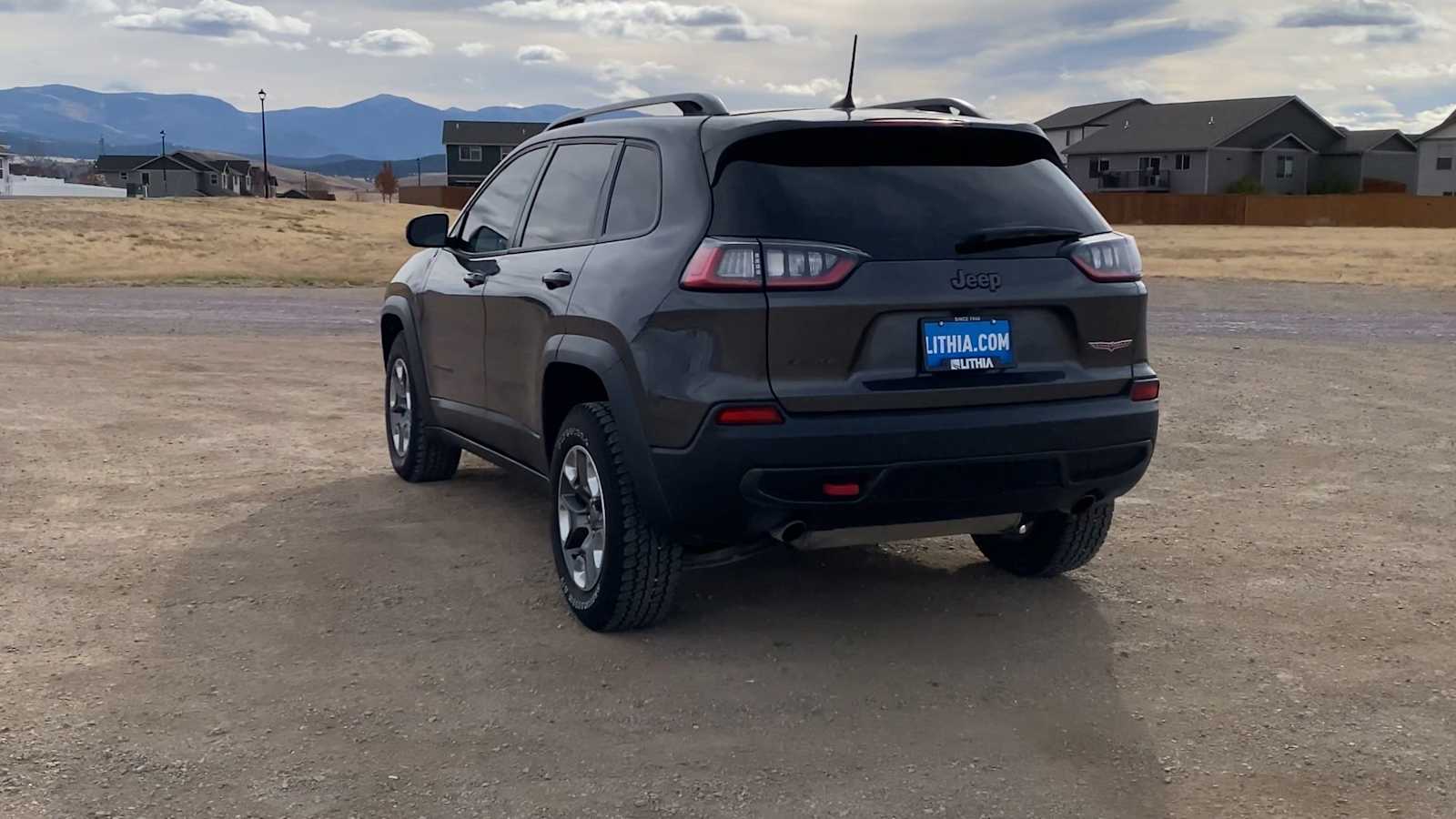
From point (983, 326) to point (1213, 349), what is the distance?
1077 cm

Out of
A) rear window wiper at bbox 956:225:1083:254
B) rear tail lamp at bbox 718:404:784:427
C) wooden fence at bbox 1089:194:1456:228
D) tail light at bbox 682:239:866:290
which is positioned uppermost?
wooden fence at bbox 1089:194:1456:228

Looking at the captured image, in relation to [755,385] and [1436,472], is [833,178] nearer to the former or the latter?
[755,385]

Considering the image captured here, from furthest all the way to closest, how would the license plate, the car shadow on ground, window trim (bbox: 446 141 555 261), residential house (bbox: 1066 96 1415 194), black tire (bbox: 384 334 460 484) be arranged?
1. residential house (bbox: 1066 96 1415 194)
2. black tire (bbox: 384 334 460 484)
3. window trim (bbox: 446 141 555 261)
4. the license plate
5. the car shadow on ground

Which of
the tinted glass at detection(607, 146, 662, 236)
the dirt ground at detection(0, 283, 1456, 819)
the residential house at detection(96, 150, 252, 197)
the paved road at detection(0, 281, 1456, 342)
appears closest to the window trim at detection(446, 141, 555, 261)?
the tinted glass at detection(607, 146, 662, 236)

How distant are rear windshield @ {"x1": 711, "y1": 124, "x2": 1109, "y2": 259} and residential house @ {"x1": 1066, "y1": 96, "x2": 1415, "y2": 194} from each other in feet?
236

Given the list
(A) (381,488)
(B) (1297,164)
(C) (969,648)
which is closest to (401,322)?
(A) (381,488)

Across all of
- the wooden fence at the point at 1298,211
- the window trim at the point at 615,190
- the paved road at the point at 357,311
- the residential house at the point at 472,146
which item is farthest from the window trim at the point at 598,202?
the residential house at the point at 472,146

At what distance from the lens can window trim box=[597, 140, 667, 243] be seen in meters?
4.85

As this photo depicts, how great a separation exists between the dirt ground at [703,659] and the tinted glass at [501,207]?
1370 millimetres

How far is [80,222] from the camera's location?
1471 inches

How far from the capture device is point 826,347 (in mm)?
4375

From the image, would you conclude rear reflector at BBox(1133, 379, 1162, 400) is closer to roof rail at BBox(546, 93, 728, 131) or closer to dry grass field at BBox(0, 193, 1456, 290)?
roof rail at BBox(546, 93, 728, 131)

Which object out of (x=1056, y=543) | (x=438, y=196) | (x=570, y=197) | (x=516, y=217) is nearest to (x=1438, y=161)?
(x=438, y=196)

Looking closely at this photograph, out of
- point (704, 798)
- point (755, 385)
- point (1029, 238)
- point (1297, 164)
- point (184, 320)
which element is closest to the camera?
point (704, 798)
